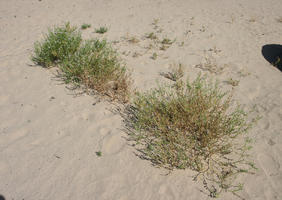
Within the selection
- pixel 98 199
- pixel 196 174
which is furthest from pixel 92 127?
pixel 196 174

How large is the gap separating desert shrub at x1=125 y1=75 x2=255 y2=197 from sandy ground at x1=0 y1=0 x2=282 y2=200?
0.42 ft

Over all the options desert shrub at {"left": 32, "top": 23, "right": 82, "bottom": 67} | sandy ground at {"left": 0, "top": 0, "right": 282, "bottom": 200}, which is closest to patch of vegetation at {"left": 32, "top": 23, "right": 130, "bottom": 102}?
desert shrub at {"left": 32, "top": 23, "right": 82, "bottom": 67}

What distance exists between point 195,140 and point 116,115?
1272 millimetres

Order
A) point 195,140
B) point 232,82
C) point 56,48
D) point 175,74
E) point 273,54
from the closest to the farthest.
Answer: point 195,140 → point 232,82 → point 175,74 → point 56,48 → point 273,54

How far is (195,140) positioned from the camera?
2.56 meters

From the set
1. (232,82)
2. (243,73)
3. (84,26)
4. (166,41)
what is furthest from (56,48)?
(243,73)

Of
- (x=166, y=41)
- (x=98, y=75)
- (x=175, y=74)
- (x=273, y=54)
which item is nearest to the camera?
(x=98, y=75)

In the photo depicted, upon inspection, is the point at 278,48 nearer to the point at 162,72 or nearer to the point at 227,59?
the point at 227,59

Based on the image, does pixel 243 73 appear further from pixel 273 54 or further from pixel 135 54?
pixel 135 54

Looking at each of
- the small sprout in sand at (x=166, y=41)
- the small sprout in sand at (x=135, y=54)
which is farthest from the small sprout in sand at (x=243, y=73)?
the small sprout in sand at (x=135, y=54)

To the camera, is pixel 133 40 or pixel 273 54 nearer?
pixel 273 54

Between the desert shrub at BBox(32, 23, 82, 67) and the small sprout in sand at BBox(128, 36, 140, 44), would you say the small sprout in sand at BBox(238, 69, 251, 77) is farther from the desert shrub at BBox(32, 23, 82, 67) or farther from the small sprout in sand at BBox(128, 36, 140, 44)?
the desert shrub at BBox(32, 23, 82, 67)

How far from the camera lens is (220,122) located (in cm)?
271

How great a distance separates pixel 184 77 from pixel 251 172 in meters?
2.15
